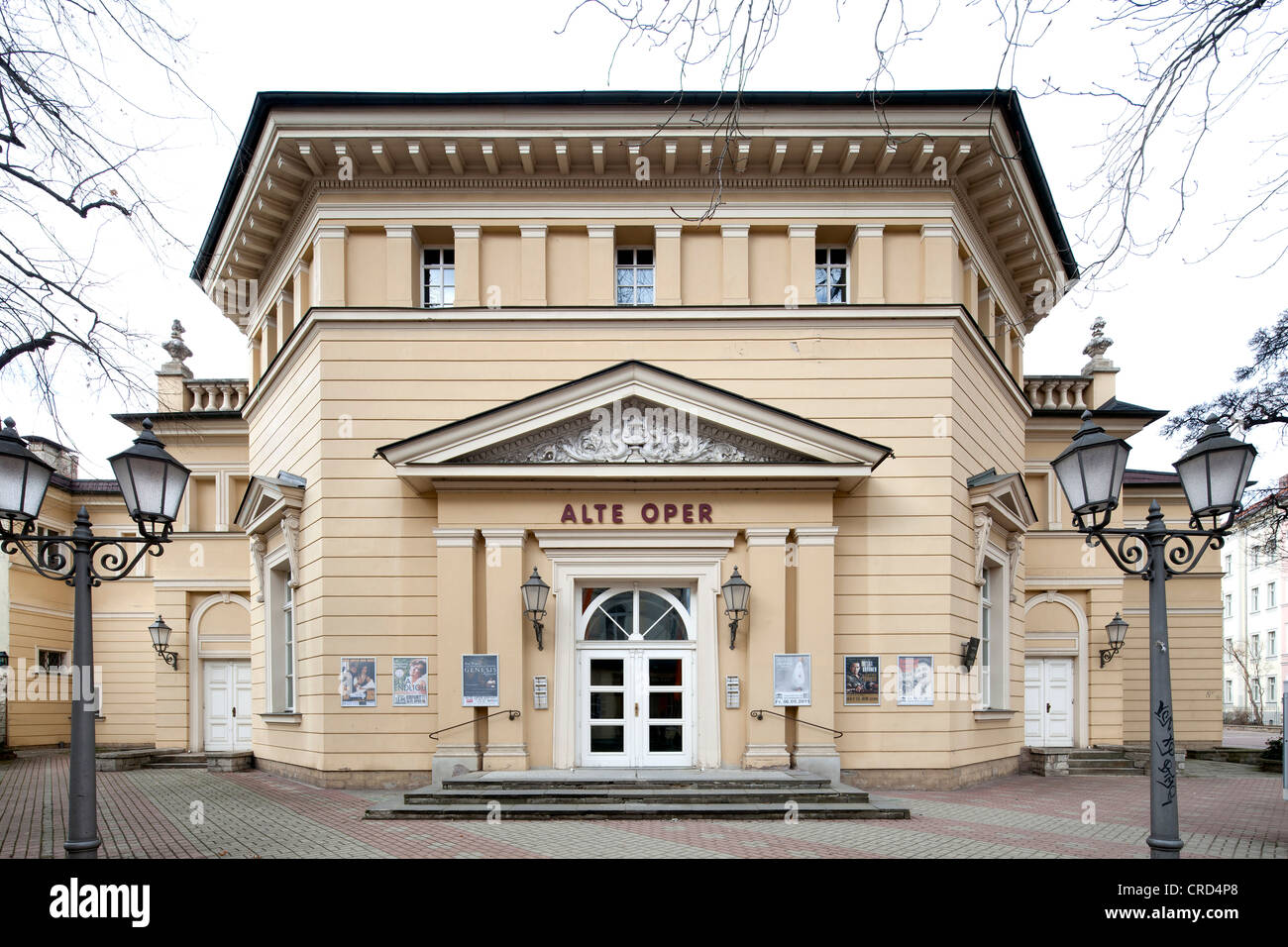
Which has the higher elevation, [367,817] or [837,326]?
[837,326]

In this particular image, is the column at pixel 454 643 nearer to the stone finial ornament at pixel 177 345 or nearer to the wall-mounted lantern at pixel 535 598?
the wall-mounted lantern at pixel 535 598

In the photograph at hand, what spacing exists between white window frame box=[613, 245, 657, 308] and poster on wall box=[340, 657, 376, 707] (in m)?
7.31

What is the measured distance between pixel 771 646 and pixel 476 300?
7493mm

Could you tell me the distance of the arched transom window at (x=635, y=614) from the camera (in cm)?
1524

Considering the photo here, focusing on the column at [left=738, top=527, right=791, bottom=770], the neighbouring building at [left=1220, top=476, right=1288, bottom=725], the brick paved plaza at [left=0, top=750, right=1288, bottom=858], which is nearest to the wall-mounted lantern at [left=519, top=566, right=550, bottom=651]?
the column at [left=738, top=527, right=791, bottom=770]

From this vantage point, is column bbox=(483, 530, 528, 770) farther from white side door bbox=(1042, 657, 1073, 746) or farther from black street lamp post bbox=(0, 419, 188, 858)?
white side door bbox=(1042, 657, 1073, 746)

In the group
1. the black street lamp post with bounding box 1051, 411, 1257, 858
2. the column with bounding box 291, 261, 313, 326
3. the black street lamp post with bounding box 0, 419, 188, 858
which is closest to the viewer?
the black street lamp post with bounding box 0, 419, 188, 858

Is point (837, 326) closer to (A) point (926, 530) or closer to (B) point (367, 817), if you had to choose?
(A) point (926, 530)

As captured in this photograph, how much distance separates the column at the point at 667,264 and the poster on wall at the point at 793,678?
612 cm

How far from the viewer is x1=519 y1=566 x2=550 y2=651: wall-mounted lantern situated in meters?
14.5

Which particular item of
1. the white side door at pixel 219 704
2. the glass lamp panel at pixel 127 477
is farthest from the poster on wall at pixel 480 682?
the white side door at pixel 219 704
